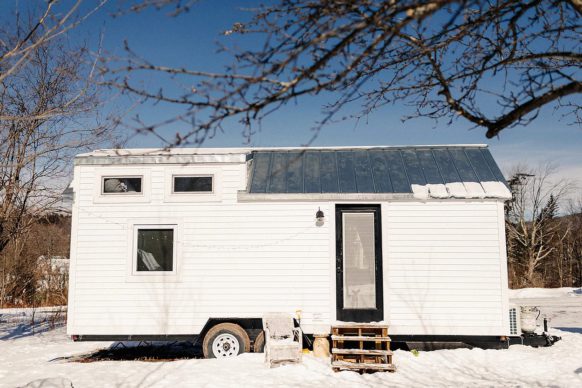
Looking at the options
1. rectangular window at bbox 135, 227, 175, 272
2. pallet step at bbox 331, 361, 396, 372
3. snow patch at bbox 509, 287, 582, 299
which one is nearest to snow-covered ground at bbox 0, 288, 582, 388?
pallet step at bbox 331, 361, 396, 372

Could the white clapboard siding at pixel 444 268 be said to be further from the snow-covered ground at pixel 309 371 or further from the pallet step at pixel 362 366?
the pallet step at pixel 362 366

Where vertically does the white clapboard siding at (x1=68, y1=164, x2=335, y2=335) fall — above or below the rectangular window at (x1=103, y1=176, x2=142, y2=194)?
below

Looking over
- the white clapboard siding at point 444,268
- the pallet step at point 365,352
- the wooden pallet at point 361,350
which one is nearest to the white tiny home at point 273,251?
the white clapboard siding at point 444,268

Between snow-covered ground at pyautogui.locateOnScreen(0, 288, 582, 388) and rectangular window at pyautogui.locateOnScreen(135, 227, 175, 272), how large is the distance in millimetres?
1673

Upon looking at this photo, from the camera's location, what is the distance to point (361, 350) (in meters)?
8.60

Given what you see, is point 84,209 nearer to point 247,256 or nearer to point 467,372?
point 247,256

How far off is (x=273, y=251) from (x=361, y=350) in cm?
231

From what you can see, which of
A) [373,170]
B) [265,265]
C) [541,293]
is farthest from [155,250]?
[541,293]

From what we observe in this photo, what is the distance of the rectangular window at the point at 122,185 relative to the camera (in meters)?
9.82

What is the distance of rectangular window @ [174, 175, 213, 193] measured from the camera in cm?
975

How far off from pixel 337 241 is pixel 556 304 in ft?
44.6

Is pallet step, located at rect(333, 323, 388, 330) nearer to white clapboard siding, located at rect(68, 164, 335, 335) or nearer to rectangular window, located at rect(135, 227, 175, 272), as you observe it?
white clapboard siding, located at rect(68, 164, 335, 335)

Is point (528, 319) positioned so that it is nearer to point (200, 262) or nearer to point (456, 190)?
point (456, 190)

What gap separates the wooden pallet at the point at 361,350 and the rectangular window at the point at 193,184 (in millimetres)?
3436
